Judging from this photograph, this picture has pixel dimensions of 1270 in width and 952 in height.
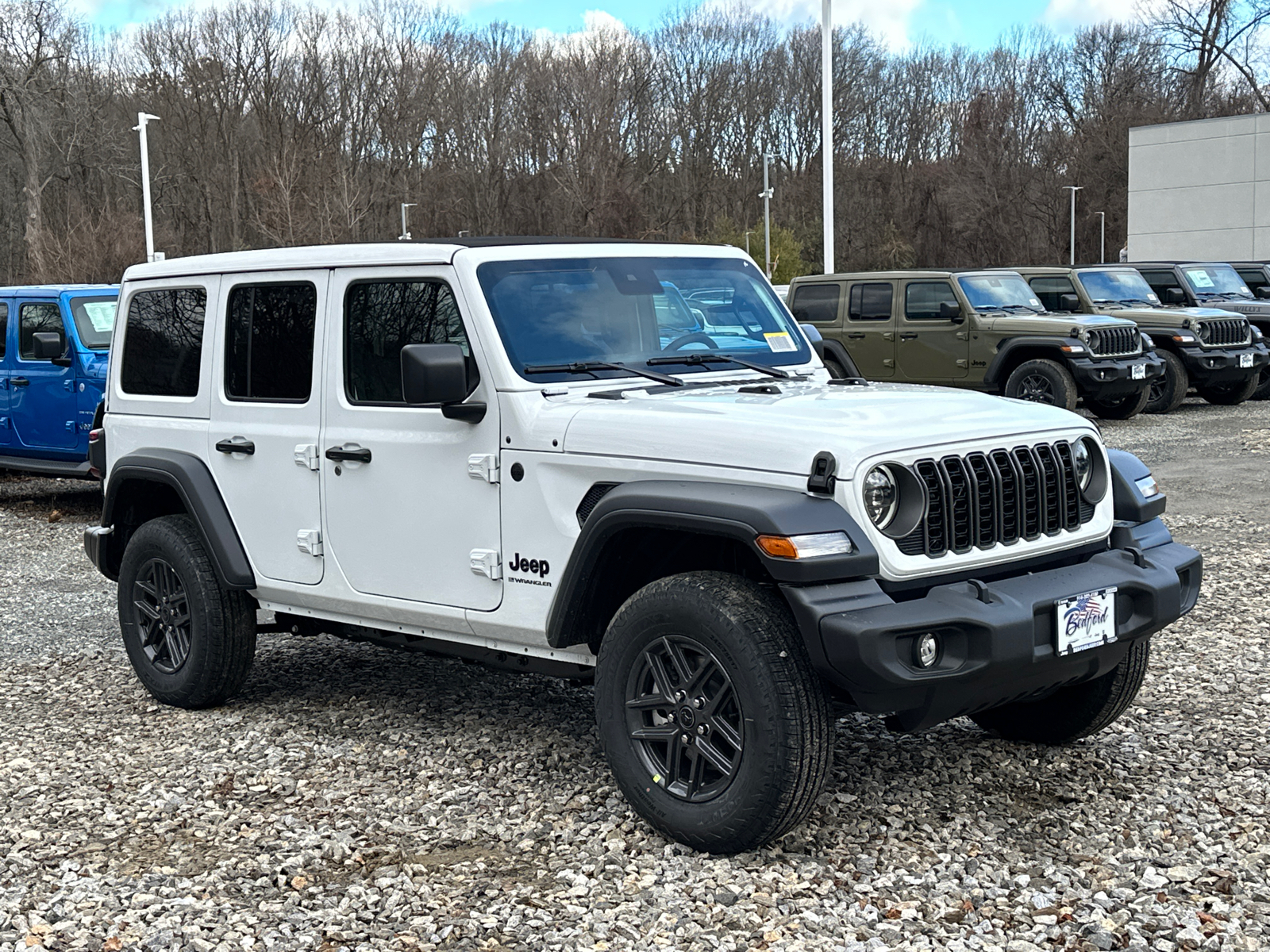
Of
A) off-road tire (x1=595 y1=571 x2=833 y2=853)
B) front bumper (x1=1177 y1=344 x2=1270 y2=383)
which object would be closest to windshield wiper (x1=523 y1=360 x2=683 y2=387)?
off-road tire (x1=595 y1=571 x2=833 y2=853)

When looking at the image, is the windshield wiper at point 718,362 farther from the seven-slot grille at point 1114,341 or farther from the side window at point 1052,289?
the side window at point 1052,289

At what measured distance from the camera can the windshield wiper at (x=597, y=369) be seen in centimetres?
487

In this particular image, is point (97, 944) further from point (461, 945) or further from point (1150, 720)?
point (1150, 720)

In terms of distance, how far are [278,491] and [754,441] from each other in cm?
228

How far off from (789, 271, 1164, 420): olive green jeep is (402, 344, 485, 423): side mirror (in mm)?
12082

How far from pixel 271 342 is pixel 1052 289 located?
49.5ft

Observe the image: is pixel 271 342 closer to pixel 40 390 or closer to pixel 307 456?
pixel 307 456

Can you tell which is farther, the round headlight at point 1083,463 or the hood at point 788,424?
the round headlight at point 1083,463

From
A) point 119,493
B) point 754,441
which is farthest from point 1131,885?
point 119,493

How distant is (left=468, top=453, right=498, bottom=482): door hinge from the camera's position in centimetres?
479

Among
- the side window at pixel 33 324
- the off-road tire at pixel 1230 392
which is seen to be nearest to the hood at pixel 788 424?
the side window at pixel 33 324

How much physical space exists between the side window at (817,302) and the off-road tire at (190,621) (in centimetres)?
1272

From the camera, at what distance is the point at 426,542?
505 centimetres

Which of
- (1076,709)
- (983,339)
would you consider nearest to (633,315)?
(1076,709)
